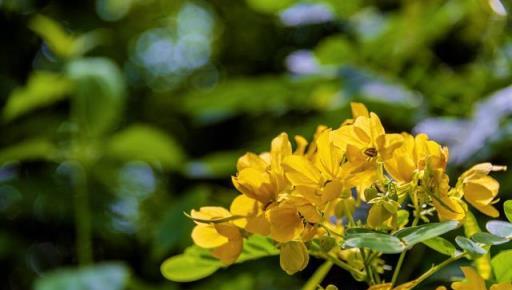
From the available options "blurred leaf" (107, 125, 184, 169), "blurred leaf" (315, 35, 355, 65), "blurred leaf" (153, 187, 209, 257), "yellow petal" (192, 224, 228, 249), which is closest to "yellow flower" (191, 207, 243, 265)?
"yellow petal" (192, 224, 228, 249)

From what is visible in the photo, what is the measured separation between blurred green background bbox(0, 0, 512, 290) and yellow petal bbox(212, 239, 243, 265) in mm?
437

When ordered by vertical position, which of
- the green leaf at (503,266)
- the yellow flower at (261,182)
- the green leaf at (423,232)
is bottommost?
the green leaf at (503,266)

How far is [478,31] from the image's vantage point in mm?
1581

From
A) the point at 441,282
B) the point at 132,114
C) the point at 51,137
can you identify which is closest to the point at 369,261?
the point at 441,282

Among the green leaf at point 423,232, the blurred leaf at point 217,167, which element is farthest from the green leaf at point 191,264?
the blurred leaf at point 217,167

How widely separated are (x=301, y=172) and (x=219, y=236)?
10 cm

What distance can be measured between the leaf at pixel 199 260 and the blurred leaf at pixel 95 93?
34.8 inches

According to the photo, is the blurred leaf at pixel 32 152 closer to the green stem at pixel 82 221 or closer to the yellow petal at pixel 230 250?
the green stem at pixel 82 221

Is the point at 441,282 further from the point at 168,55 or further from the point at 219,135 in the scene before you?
the point at 168,55

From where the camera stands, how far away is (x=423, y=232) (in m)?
0.56

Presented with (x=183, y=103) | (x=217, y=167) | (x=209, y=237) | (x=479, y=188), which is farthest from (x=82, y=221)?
(x=479, y=188)

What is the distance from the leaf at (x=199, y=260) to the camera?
2.37 feet

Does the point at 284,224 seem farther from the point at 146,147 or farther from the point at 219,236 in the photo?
the point at 146,147

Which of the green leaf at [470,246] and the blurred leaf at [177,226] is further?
the blurred leaf at [177,226]
